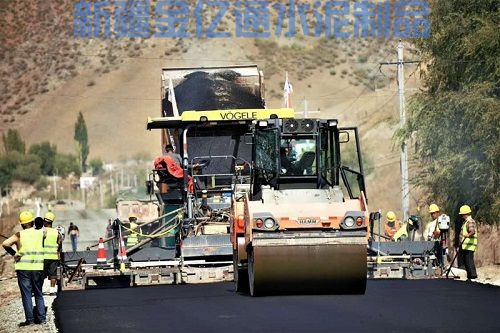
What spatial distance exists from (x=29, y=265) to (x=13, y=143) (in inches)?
3000

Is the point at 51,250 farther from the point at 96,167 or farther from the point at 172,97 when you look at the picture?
the point at 96,167

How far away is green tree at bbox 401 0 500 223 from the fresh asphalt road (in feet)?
20.3

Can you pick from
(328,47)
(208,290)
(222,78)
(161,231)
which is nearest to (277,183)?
(208,290)

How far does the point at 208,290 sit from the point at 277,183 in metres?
3.70

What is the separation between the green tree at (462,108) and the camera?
26.7 meters

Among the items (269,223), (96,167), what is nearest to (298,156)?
(269,223)

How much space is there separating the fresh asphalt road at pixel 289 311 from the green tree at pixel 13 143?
71714 mm

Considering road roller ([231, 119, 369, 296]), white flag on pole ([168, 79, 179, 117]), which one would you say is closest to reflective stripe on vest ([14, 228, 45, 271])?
→ road roller ([231, 119, 369, 296])

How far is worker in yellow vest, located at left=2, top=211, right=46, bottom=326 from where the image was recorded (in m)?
17.1

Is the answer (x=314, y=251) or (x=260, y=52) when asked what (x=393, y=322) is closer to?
(x=314, y=251)

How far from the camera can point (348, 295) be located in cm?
1811

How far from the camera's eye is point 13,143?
91.9 m

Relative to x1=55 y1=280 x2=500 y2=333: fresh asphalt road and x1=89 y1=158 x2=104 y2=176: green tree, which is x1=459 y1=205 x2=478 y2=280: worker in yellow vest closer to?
x1=55 y1=280 x2=500 y2=333: fresh asphalt road

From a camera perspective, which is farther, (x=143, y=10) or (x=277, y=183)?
(x=143, y=10)
